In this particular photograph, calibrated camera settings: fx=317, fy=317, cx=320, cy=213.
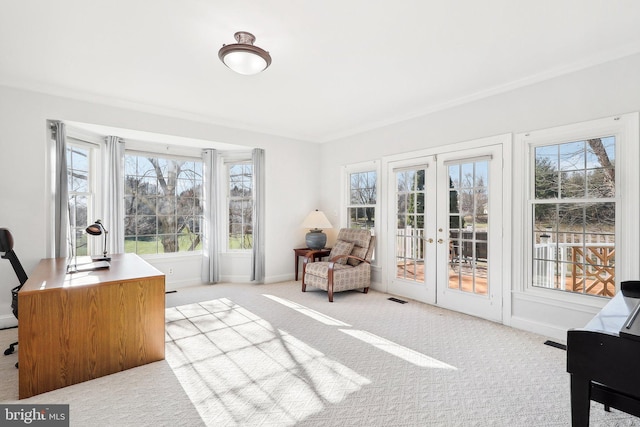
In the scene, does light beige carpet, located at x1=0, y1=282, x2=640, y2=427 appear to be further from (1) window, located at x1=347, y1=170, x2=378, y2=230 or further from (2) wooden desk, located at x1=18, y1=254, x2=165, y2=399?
(1) window, located at x1=347, y1=170, x2=378, y2=230

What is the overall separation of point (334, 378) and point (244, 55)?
267cm

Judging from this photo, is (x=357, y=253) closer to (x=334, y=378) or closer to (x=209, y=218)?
(x=209, y=218)

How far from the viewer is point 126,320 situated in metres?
2.55

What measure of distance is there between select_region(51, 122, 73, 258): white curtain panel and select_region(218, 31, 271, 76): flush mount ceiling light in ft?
8.45

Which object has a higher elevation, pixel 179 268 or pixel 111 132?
pixel 111 132

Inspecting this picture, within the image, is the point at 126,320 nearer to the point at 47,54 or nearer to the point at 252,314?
the point at 252,314

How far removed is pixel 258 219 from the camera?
18.2 feet

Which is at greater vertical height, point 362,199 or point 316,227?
point 362,199

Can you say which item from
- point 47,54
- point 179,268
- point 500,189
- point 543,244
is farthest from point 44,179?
point 543,244

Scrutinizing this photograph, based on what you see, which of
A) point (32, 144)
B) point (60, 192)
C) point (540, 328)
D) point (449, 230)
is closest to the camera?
point (540, 328)

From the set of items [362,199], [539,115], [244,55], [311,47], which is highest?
[311,47]

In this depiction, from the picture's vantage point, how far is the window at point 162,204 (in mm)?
5078

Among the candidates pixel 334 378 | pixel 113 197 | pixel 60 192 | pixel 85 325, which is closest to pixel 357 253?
pixel 334 378

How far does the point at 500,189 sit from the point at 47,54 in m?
4.77
